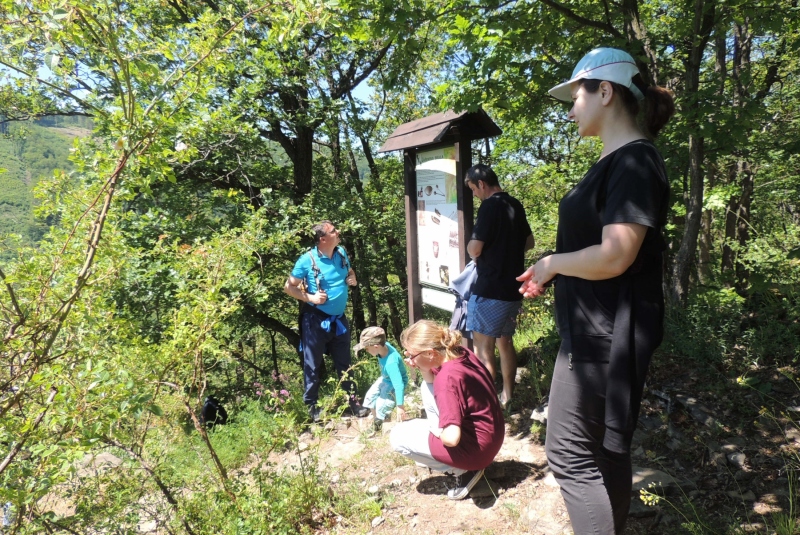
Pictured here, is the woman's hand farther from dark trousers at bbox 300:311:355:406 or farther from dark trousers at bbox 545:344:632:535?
dark trousers at bbox 300:311:355:406

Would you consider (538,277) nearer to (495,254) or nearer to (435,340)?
(435,340)

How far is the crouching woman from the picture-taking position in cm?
268

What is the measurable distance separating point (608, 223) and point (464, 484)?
195 centimetres

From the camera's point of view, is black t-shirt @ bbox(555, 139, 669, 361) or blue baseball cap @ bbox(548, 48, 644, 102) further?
blue baseball cap @ bbox(548, 48, 644, 102)

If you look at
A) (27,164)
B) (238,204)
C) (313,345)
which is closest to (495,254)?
(313,345)

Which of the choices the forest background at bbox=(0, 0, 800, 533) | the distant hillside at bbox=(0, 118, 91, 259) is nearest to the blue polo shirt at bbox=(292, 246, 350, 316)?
the forest background at bbox=(0, 0, 800, 533)

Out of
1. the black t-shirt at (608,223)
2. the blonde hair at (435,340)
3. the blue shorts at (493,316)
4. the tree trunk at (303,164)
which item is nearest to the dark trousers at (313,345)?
the blue shorts at (493,316)

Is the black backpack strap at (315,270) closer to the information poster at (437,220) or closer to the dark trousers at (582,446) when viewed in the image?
the information poster at (437,220)

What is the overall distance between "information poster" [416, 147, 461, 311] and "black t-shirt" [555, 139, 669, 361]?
234cm

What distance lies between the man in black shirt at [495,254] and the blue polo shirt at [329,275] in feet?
4.52

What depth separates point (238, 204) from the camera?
7.23m

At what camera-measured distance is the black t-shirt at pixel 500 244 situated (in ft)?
11.4

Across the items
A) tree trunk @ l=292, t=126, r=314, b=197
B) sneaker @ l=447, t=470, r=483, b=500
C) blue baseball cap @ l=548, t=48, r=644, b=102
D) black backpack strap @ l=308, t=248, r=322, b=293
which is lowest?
sneaker @ l=447, t=470, r=483, b=500

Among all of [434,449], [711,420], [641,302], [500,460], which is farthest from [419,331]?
[711,420]
